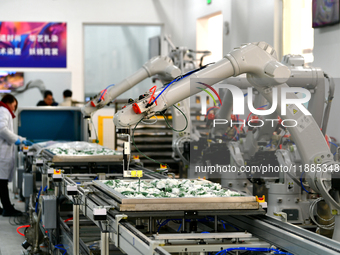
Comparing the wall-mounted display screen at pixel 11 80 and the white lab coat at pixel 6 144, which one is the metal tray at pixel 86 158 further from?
the wall-mounted display screen at pixel 11 80

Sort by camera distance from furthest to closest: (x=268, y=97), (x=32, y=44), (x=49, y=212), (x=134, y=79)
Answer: (x=32, y=44), (x=134, y=79), (x=49, y=212), (x=268, y=97)

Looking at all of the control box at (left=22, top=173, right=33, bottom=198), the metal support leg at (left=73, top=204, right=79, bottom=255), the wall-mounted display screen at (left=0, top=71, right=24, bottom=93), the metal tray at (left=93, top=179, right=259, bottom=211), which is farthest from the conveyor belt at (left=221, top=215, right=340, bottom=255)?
the wall-mounted display screen at (left=0, top=71, right=24, bottom=93)

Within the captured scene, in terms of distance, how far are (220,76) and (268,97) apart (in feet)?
1.72

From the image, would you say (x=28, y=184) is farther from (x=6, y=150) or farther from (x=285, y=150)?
(x=285, y=150)

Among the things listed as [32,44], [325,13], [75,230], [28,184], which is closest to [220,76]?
[75,230]

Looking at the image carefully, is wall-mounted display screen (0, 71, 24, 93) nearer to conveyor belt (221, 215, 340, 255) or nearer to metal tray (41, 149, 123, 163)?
metal tray (41, 149, 123, 163)

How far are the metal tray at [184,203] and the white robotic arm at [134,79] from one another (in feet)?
7.58

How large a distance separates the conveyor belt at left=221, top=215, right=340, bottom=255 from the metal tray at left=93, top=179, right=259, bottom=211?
0.11 meters

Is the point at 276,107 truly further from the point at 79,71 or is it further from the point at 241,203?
the point at 79,71

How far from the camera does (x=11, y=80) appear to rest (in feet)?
38.3

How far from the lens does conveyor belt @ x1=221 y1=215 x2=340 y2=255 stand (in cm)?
237

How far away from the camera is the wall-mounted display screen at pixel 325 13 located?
6.33 metres

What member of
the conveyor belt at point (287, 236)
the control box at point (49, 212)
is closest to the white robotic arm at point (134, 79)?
the control box at point (49, 212)

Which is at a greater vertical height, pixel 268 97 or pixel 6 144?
pixel 268 97
